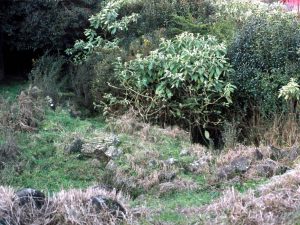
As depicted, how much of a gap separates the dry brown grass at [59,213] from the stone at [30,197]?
28mm

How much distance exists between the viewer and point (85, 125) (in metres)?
8.52

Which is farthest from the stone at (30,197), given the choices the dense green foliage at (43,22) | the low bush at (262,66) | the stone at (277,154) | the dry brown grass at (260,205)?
the dense green foliage at (43,22)

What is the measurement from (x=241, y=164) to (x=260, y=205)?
1.62 meters

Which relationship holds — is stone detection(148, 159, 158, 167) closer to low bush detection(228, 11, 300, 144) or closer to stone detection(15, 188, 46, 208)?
low bush detection(228, 11, 300, 144)

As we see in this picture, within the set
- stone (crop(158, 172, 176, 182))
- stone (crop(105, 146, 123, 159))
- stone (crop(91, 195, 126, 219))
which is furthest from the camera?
stone (crop(105, 146, 123, 159))

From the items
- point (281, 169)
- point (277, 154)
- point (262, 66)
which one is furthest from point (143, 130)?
point (281, 169)

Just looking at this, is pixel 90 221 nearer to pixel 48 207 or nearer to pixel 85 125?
pixel 48 207

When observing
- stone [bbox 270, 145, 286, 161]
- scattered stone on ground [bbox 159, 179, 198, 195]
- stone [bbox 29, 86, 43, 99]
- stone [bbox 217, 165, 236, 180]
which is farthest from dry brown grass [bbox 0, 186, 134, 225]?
stone [bbox 29, 86, 43, 99]

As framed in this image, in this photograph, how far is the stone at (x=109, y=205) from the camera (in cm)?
509

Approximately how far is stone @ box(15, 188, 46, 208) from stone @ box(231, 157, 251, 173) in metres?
2.59

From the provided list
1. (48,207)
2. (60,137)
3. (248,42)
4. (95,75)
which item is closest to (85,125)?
(60,137)

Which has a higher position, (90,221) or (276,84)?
(276,84)

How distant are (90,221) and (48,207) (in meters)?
0.39

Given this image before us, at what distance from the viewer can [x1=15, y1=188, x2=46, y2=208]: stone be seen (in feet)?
16.4
